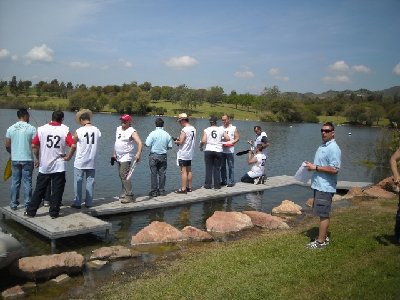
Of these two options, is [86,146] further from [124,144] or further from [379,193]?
[379,193]

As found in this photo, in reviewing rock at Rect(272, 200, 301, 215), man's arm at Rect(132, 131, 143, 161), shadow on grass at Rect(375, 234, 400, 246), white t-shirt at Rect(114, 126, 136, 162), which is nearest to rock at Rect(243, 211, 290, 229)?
rock at Rect(272, 200, 301, 215)

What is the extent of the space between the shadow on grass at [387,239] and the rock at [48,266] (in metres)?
5.77

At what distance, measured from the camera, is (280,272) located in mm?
6516

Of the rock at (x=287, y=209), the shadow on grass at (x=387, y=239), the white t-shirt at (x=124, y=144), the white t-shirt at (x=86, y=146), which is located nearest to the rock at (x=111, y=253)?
the white t-shirt at (x=86, y=146)

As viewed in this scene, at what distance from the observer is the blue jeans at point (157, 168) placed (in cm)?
1240

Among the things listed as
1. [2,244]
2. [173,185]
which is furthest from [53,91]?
[2,244]

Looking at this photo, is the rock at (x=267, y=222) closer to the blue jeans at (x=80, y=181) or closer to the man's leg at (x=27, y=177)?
the blue jeans at (x=80, y=181)

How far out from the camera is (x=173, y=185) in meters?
17.1

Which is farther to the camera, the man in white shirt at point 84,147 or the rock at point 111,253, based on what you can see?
the man in white shirt at point 84,147

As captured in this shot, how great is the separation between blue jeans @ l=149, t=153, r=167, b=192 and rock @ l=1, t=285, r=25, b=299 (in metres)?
6.30

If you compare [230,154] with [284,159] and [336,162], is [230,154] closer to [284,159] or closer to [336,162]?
[336,162]

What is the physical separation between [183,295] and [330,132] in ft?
13.0

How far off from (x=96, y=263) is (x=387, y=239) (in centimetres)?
582

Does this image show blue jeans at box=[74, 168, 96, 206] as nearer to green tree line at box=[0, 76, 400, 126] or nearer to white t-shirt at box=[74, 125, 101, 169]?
white t-shirt at box=[74, 125, 101, 169]
